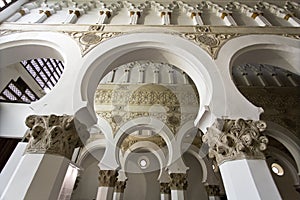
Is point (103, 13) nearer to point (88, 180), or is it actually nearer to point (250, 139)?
point (250, 139)

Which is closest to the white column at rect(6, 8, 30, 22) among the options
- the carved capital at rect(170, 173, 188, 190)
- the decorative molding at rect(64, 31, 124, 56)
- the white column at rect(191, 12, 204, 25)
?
the decorative molding at rect(64, 31, 124, 56)

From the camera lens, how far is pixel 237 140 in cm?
226

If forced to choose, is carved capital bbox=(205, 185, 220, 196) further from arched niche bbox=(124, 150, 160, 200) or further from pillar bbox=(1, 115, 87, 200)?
pillar bbox=(1, 115, 87, 200)

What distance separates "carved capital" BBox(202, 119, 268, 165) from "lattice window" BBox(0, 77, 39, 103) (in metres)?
5.43

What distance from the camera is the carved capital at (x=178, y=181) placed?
5.18 meters

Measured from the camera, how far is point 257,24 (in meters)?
3.98

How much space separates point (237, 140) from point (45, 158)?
7.57ft

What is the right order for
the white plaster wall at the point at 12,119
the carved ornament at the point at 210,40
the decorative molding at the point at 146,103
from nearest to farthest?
the carved ornament at the point at 210,40, the white plaster wall at the point at 12,119, the decorative molding at the point at 146,103

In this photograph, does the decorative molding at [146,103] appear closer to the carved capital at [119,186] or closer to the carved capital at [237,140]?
the carved capital at [119,186]

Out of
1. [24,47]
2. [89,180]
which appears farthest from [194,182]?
[24,47]

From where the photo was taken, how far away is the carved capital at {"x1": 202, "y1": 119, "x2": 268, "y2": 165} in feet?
7.15

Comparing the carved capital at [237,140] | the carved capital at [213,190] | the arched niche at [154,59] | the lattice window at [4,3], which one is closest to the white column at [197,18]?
the arched niche at [154,59]

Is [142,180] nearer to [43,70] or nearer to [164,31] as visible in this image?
[43,70]

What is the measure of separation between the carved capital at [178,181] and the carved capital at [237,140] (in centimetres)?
324
